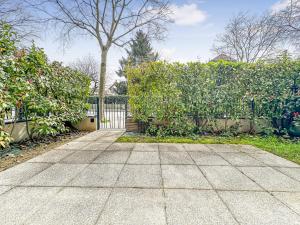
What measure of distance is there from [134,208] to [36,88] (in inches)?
164

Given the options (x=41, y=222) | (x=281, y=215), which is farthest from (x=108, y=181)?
(x=281, y=215)

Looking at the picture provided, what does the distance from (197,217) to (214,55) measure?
68.1 ft

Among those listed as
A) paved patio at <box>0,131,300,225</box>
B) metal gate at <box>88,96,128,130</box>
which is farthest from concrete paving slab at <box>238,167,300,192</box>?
metal gate at <box>88,96,128,130</box>

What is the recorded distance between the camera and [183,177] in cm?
254

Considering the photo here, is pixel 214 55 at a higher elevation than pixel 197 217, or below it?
higher

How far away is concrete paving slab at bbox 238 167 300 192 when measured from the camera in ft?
7.51

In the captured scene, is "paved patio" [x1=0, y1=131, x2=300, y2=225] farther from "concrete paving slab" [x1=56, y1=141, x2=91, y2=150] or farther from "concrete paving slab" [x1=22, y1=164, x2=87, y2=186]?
"concrete paving slab" [x1=56, y1=141, x2=91, y2=150]

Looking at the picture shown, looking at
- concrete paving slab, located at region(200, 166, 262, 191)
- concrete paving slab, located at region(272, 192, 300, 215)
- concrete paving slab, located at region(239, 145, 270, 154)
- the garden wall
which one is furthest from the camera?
the garden wall

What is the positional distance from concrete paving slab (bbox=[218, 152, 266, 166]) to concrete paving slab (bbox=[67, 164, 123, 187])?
2.24 meters

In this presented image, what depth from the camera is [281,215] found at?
5.59 feet

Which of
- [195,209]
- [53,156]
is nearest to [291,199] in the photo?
[195,209]

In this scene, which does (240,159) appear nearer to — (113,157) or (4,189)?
(113,157)

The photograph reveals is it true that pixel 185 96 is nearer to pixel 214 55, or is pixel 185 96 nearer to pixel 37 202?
pixel 37 202

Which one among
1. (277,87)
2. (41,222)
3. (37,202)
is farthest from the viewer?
(277,87)
